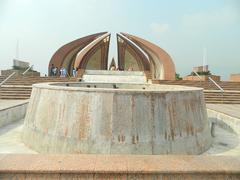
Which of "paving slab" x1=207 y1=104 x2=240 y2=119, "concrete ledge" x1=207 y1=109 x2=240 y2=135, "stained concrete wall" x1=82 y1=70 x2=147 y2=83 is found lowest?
"concrete ledge" x1=207 y1=109 x2=240 y2=135

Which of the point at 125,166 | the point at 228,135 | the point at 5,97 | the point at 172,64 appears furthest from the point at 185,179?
the point at 172,64

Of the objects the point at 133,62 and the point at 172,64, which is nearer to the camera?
the point at 172,64

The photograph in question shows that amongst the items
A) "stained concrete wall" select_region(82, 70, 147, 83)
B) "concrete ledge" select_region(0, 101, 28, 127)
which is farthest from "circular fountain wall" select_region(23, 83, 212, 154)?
"stained concrete wall" select_region(82, 70, 147, 83)

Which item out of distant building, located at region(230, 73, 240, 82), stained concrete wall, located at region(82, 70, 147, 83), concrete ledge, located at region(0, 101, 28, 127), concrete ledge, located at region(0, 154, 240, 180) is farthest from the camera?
distant building, located at region(230, 73, 240, 82)

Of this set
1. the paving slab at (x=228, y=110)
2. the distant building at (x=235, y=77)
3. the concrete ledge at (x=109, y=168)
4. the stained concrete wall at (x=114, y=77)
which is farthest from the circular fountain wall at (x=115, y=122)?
the distant building at (x=235, y=77)

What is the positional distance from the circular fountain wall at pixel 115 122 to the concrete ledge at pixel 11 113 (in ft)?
8.65

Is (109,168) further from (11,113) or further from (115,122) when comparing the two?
(11,113)

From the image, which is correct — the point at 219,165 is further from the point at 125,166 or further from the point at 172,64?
the point at 172,64

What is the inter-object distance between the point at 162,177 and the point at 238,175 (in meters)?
0.80

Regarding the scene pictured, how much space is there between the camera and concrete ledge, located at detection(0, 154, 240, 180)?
2.46 m

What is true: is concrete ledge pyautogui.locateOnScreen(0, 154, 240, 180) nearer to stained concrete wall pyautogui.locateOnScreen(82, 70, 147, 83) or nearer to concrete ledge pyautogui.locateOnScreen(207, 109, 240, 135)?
concrete ledge pyautogui.locateOnScreen(207, 109, 240, 135)

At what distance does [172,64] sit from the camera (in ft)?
68.8

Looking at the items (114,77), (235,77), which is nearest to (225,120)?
(114,77)

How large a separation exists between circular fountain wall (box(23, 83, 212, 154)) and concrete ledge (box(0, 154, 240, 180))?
215 cm
